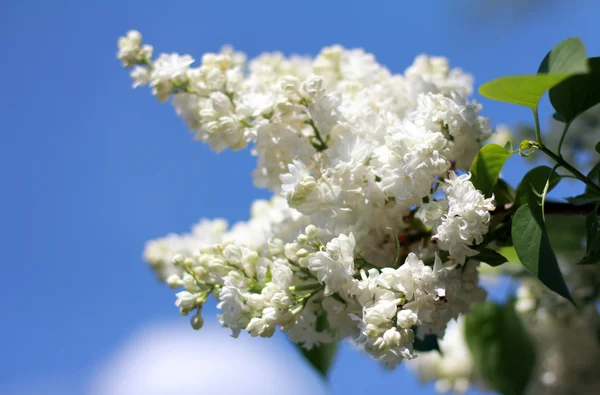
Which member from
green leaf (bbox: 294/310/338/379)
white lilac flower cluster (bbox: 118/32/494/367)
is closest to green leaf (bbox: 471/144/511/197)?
white lilac flower cluster (bbox: 118/32/494/367)

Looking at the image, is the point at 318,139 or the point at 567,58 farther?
the point at 318,139

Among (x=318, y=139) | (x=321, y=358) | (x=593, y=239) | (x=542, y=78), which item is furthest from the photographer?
(x=321, y=358)

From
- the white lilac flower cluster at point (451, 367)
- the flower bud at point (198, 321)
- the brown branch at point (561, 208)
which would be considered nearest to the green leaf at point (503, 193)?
the brown branch at point (561, 208)

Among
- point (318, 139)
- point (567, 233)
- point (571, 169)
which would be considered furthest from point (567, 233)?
point (318, 139)

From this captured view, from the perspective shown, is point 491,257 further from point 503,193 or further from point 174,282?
point 174,282

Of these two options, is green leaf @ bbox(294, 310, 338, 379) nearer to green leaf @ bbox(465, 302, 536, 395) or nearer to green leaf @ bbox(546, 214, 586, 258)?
green leaf @ bbox(465, 302, 536, 395)

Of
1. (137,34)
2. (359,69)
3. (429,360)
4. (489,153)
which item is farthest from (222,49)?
(429,360)

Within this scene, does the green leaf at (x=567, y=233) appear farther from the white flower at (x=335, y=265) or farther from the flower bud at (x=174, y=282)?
the flower bud at (x=174, y=282)
